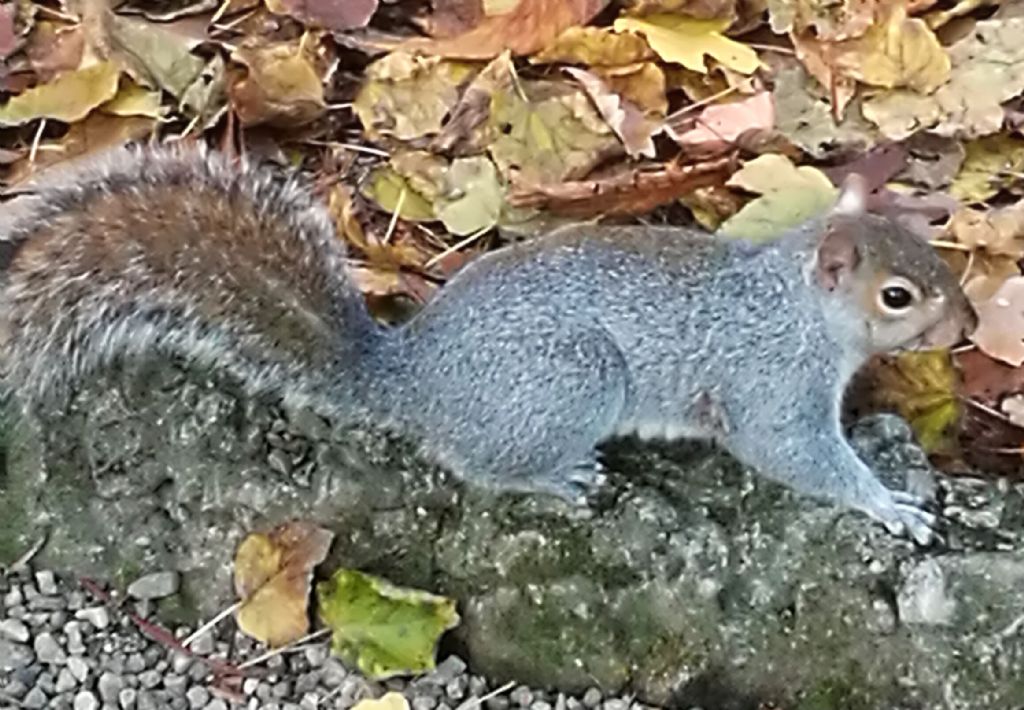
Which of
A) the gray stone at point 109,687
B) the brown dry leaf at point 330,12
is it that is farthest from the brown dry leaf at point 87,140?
the gray stone at point 109,687

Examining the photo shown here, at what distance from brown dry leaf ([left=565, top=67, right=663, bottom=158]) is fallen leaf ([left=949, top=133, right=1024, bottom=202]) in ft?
1.22

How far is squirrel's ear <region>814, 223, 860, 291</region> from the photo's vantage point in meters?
1.80

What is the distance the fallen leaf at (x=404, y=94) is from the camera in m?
2.34

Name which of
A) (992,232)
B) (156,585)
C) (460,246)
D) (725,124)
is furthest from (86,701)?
(992,232)

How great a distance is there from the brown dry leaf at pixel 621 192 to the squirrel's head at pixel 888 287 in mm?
391

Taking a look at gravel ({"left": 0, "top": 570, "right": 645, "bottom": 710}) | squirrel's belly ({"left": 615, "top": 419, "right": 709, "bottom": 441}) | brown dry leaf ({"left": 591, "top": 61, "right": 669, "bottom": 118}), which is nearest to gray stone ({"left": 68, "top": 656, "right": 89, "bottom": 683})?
gravel ({"left": 0, "top": 570, "right": 645, "bottom": 710})

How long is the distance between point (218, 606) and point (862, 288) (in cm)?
75

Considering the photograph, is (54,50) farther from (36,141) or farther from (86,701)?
(86,701)

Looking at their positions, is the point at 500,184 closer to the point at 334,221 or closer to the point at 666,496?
the point at 334,221

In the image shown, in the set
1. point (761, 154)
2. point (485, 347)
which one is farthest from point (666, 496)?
point (761, 154)

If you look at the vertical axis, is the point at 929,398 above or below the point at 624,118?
below

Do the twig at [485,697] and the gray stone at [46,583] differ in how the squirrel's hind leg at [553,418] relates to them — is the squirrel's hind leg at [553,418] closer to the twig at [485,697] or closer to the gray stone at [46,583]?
the twig at [485,697]

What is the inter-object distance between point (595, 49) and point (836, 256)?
0.62 m

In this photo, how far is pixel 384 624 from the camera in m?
1.89
